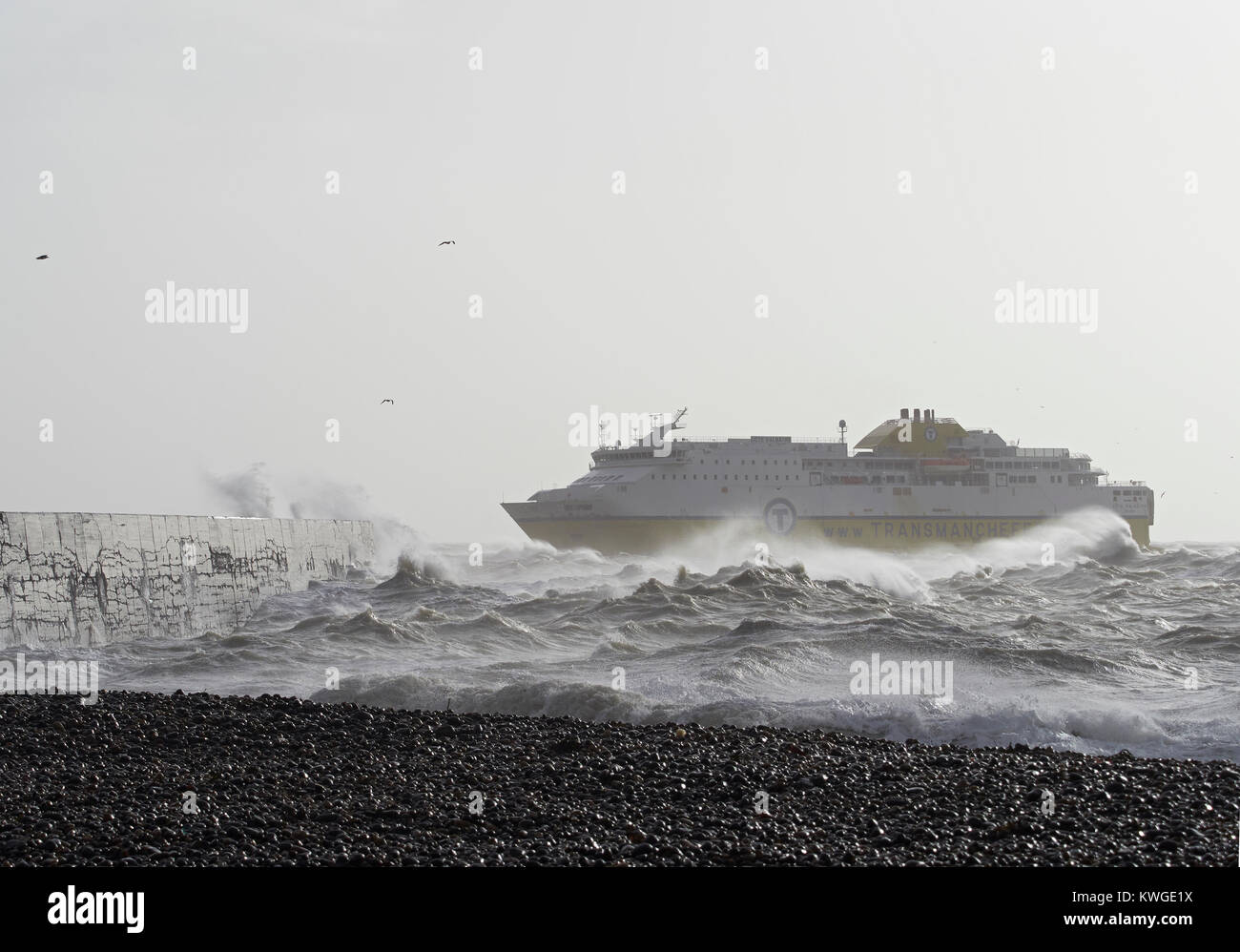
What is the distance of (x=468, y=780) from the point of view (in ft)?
24.1

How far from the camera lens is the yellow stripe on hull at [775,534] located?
5019cm

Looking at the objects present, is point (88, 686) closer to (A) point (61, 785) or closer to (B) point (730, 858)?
(A) point (61, 785)

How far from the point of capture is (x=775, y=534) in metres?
51.5

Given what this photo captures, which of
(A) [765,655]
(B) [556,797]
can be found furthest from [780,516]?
(B) [556,797]

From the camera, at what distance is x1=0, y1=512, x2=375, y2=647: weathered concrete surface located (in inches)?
543

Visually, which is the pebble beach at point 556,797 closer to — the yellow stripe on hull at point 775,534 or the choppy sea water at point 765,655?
the choppy sea water at point 765,655

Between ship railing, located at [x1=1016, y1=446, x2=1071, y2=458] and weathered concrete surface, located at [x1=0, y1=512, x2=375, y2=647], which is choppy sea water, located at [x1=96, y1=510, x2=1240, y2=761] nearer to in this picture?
weathered concrete surface, located at [x1=0, y1=512, x2=375, y2=647]

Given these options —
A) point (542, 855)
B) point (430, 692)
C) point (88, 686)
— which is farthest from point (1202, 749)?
point (88, 686)

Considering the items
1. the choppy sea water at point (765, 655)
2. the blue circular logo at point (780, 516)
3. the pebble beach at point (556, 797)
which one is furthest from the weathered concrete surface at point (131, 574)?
the blue circular logo at point (780, 516)

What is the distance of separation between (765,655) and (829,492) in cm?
3965

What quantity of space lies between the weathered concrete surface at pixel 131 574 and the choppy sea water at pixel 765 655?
558mm

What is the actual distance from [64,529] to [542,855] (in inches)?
454

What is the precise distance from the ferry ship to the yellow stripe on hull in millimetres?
46
